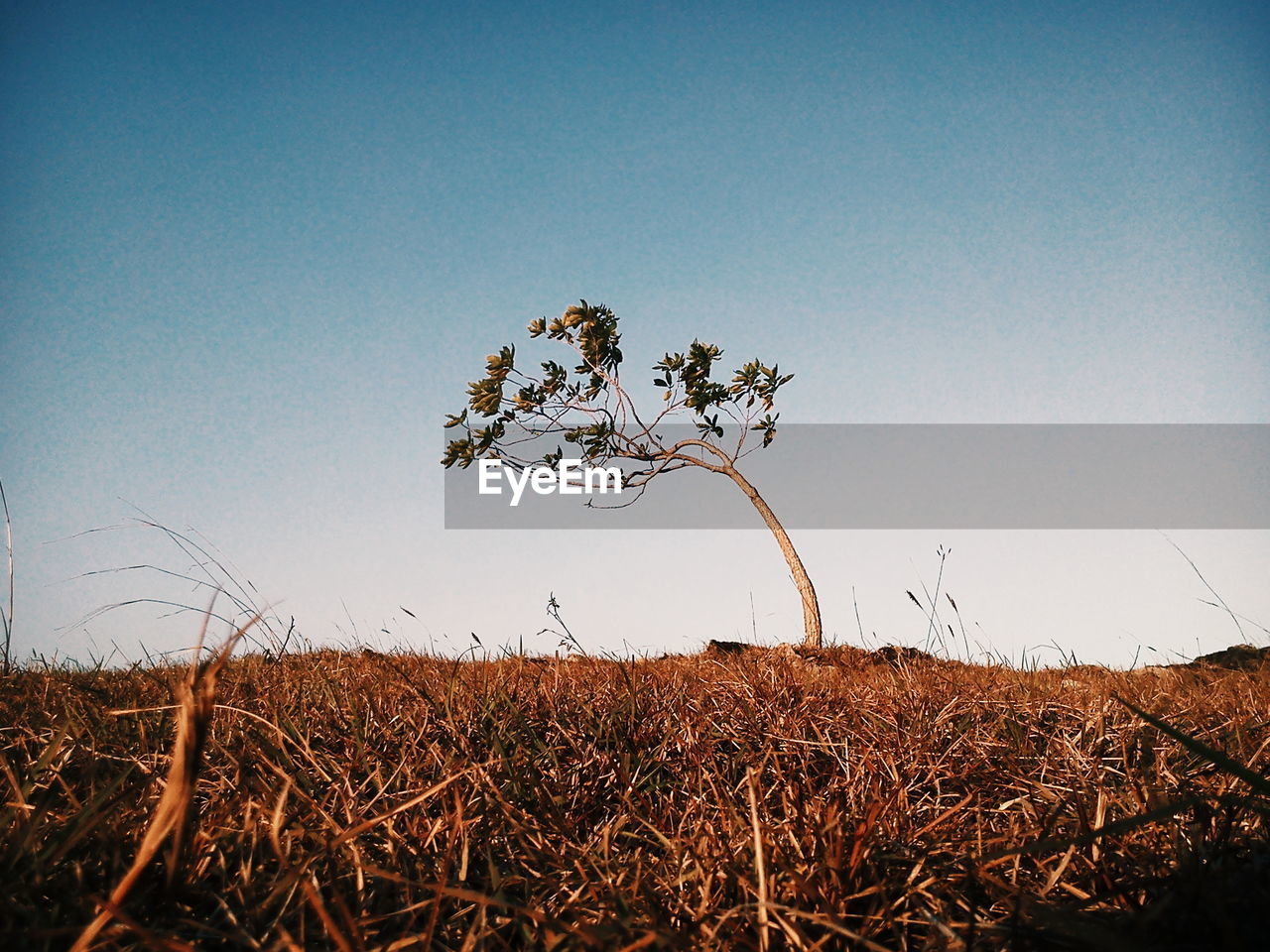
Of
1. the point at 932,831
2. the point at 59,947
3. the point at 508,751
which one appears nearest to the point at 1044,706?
the point at 932,831

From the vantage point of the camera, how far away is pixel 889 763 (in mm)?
1979

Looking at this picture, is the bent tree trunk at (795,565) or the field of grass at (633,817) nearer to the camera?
the field of grass at (633,817)

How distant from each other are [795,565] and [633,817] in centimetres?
1134

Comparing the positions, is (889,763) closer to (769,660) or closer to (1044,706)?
(1044,706)

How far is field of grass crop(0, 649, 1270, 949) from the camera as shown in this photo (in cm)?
113

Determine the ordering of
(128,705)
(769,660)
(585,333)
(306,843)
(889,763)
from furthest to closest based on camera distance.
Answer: (585,333)
(769,660)
(128,705)
(889,763)
(306,843)

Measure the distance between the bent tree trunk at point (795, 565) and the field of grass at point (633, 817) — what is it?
947 centimetres

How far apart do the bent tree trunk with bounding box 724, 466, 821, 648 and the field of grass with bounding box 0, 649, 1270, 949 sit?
9468 mm

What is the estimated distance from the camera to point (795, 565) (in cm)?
1288

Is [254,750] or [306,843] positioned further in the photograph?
[254,750]

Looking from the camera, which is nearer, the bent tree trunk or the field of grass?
the field of grass

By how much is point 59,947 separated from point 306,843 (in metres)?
0.53

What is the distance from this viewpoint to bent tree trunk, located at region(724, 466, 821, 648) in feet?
41.1

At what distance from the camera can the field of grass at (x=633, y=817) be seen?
1.13 m
